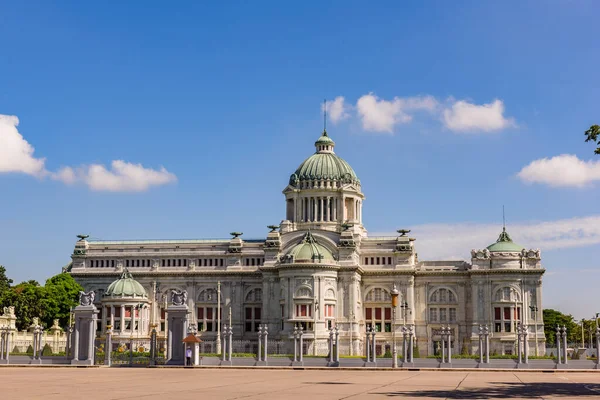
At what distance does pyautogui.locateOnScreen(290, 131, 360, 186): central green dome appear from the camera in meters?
145

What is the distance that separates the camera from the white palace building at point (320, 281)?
13088 centimetres

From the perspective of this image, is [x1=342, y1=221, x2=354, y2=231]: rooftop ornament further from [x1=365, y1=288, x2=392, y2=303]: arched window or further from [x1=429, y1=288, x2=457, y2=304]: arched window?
[x1=429, y1=288, x2=457, y2=304]: arched window

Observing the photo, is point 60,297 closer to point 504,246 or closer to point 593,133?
point 504,246

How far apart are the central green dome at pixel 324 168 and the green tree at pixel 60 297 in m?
42.1

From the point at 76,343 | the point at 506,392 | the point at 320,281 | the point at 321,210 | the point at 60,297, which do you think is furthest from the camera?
the point at 321,210

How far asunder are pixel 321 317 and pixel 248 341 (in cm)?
1563

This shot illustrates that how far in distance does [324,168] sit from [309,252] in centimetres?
2036

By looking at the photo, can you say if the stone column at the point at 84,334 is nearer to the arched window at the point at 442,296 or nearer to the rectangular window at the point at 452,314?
the arched window at the point at 442,296

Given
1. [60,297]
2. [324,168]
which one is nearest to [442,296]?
[324,168]

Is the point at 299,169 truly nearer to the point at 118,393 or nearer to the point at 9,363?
the point at 9,363

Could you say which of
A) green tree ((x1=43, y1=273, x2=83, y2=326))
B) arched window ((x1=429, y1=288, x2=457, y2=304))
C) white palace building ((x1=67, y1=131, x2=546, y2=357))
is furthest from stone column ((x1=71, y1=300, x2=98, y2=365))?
arched window ((x1=429, y1=288, x2=457, y2=304))

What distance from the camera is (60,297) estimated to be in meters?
141

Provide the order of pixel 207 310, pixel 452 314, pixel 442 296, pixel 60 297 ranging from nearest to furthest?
pixel 452 314 → pixel 442 296 → pixel 60 297 → pixel 207 310

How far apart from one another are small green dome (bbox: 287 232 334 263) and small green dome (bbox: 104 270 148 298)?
26947 millimetres
